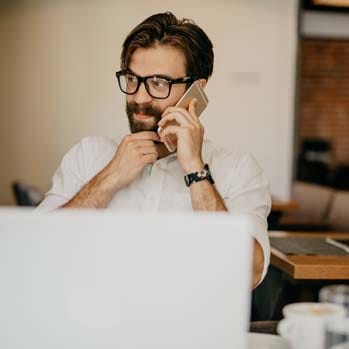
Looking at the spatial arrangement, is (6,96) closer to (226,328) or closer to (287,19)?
(287,19)

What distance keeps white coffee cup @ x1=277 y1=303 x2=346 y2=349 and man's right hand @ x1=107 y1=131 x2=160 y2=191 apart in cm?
78

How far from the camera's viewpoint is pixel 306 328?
1.05 m

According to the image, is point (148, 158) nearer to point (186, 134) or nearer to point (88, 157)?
point (186, 134)

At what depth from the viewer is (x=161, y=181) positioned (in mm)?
1959

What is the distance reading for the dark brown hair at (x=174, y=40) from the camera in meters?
1.90

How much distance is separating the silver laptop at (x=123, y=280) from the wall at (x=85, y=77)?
3984 mm

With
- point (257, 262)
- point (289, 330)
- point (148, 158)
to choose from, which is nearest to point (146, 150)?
point (148, 158)

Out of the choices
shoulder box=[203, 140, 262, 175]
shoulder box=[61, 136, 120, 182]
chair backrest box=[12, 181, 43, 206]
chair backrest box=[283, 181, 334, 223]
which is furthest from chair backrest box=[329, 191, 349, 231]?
shoulder box=[61, 136, 120, 182]

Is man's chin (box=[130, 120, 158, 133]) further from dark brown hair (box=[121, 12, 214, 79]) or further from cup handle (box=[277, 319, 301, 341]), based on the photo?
cup handle (box=[277, 319, 301, 341])

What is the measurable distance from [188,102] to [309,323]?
0.91m

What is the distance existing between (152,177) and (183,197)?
0.11 m

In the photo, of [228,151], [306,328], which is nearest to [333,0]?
[228,151]

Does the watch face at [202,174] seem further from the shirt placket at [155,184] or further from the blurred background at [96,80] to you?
the blurred background at [96,80]

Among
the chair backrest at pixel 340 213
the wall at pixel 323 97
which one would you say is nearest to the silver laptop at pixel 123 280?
the chair backrest at pixel 340 213
